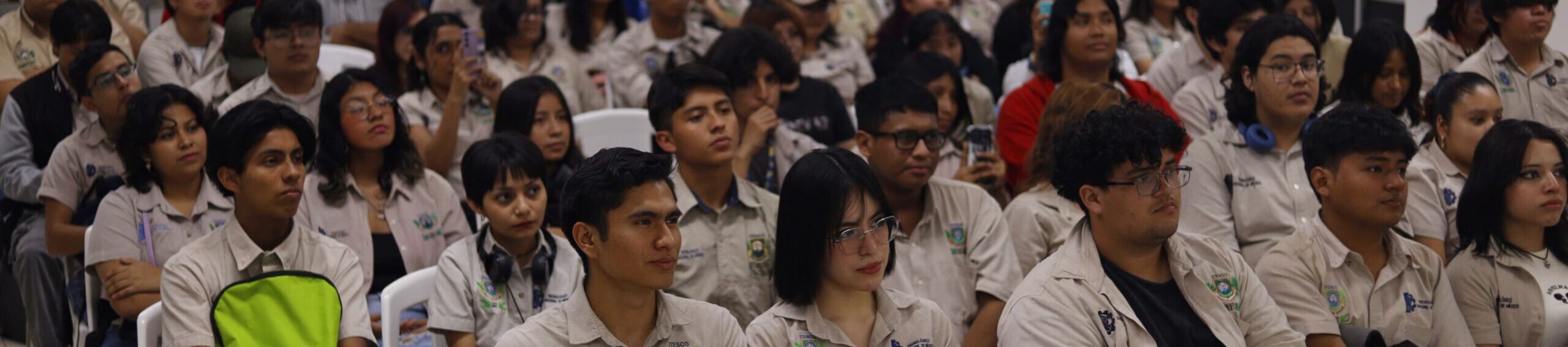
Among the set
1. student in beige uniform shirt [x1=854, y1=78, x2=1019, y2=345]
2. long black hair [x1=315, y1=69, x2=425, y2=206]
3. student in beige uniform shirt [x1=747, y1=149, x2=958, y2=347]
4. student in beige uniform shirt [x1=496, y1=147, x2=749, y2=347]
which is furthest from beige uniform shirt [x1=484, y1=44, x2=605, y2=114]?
student in beige uniform shirt [x1=496, y1=147, x2=749, y2=347]

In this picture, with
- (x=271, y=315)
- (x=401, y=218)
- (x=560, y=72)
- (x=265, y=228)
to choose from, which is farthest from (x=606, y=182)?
(x=560, y=72)

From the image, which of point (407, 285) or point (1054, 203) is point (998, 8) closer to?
point (1054, 203)

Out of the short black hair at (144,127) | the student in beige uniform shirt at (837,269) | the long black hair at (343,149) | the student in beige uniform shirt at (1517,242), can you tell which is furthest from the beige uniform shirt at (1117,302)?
the short black hair at (144,127)

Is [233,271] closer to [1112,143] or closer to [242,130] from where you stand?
[242,130]

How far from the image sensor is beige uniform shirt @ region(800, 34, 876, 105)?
5867 millimetres

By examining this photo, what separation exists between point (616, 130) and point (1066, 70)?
162 cm

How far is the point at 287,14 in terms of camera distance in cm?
453

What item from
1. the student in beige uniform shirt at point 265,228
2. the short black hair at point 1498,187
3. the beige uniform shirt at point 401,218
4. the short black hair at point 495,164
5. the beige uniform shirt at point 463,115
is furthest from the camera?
the beige uniform shirt at point 463,115

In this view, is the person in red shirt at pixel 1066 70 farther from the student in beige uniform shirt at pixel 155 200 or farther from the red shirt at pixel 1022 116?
the student in beige uniform shirt at pixel 155 200

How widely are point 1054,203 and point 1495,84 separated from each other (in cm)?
185

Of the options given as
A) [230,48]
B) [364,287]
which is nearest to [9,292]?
[230,48]

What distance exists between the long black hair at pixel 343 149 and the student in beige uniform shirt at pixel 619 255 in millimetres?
1536

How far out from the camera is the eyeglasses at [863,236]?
9.18 ft

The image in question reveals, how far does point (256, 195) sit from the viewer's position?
3309mm
